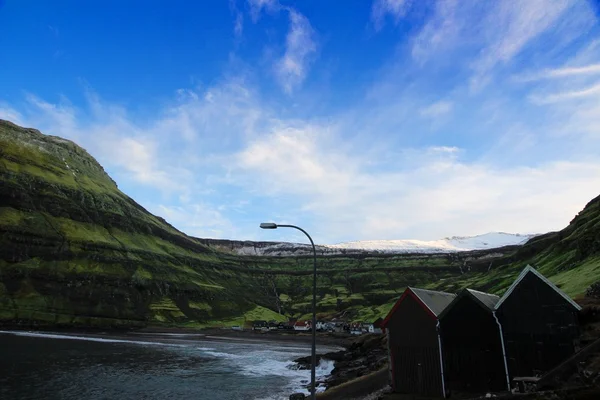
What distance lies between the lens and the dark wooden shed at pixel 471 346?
102ft

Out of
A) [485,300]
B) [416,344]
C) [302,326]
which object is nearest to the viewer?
[485,300]

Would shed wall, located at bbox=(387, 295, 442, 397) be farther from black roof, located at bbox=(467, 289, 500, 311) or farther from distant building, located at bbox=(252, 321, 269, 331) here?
distant building, located at bbox=(252, 321, 269, 331)

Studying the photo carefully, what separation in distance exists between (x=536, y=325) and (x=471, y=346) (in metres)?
5.35

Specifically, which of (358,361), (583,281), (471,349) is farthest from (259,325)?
(471,349)

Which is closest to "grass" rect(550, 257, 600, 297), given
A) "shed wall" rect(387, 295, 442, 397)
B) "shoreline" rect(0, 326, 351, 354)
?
"shed wall" rect(387, 295, 442, 397)

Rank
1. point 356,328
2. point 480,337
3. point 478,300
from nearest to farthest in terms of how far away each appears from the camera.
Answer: point 480,337
point 478,300
point 356,328

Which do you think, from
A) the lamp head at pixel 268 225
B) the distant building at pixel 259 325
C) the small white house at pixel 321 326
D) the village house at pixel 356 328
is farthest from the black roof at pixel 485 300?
the distant building at pixel 259 325

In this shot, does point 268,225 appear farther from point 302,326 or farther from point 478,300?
point 302,326

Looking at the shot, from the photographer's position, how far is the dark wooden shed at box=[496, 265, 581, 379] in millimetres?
28047

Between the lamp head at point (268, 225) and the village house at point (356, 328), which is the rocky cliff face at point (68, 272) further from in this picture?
the lamp head at point (268, 225)

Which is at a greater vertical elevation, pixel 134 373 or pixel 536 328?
pixel 536 328

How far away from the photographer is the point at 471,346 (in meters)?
32.3

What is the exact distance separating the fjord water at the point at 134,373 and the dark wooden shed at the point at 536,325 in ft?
97.4

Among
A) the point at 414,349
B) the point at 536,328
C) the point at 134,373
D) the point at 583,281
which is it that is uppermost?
the point at 583,281
